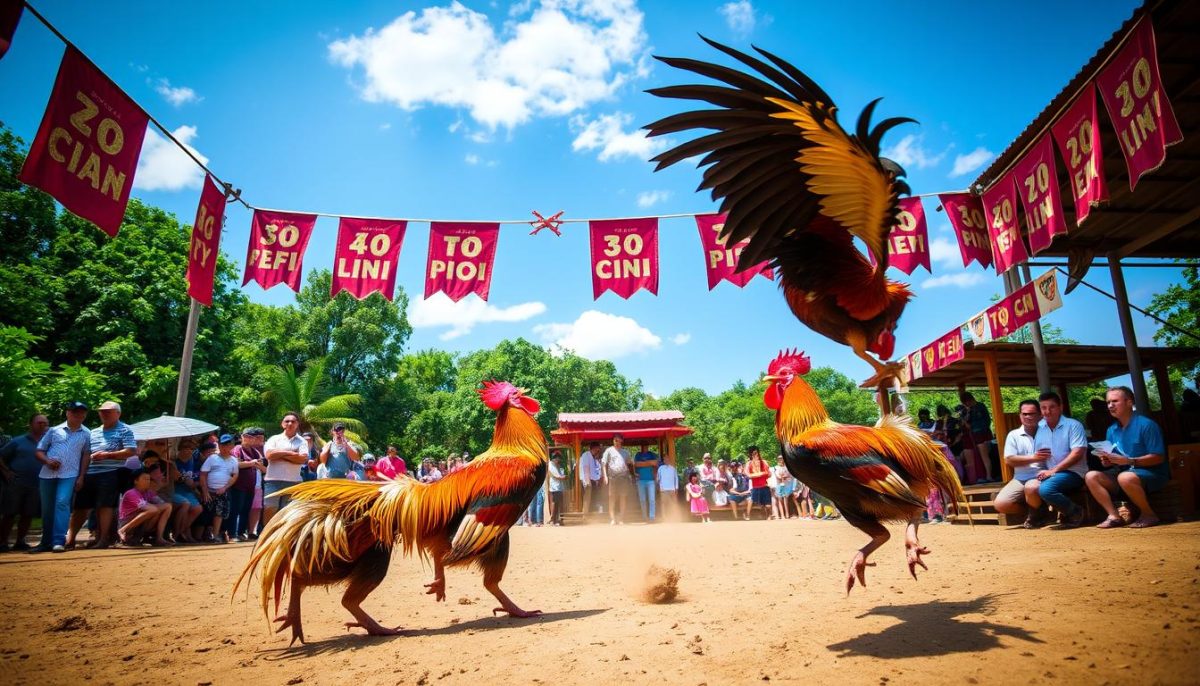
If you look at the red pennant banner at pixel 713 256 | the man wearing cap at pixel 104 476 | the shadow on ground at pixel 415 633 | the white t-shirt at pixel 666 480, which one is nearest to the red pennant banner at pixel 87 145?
the man wearing cap at pixel 104 476

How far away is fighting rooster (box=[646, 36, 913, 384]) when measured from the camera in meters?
3.70

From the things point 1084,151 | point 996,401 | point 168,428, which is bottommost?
point 168,428

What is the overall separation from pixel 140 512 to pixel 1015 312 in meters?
13.7

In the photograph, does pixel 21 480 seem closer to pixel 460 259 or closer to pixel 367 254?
pixel 367 254

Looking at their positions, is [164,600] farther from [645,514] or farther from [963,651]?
[645,514]

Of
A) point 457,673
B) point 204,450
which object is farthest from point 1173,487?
point 204,450

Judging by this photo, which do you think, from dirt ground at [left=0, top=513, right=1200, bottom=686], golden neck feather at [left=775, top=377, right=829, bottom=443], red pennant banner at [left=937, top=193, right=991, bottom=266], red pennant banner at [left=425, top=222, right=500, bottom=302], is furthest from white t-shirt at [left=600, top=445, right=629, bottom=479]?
golden neck feather at [left=775, top=377, right=829, bottom=443]

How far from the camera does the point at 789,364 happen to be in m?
4.20

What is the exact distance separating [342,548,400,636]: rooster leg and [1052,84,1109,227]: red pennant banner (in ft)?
27.4

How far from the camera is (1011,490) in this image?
801cm

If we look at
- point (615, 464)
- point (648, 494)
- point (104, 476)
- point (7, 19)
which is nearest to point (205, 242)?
point (104, 476)

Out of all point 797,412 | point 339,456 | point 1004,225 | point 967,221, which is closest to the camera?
point 797,412

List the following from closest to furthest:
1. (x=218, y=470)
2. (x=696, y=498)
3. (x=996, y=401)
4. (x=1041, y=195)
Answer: (x=1041, y=195) < (x=218, y=470) < (x=996, y=401) < (x=696, y=498)

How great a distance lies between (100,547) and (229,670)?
7.51m
